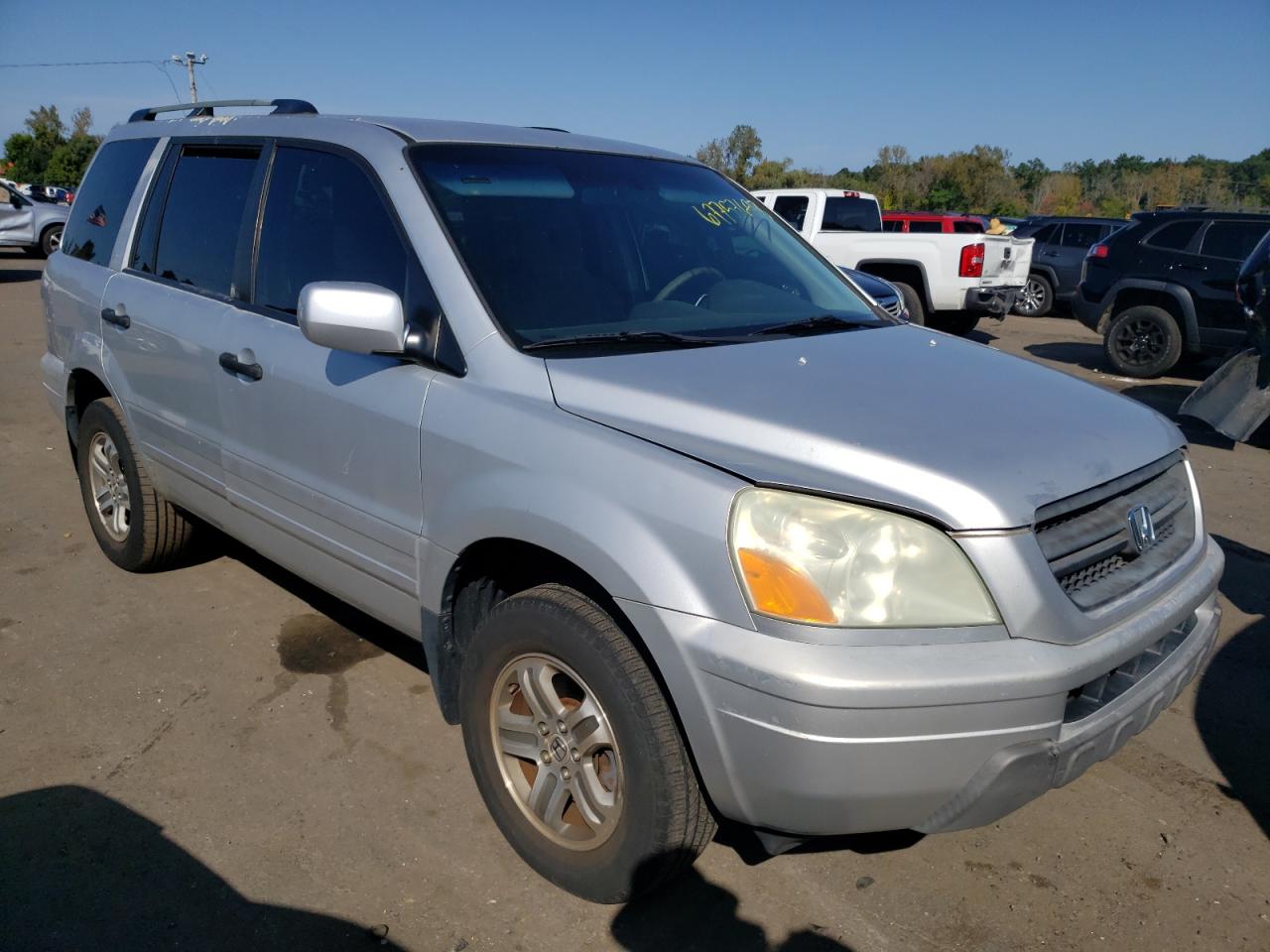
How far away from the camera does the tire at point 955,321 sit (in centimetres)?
1304

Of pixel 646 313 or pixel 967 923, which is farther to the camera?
A: pixel 646 313

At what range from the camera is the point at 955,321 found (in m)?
13.3

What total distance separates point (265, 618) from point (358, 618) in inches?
15.1

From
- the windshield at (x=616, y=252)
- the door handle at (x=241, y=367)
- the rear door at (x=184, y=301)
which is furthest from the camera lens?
the rear door at (x=184, y=301)

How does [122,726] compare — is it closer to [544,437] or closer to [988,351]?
[544,437]

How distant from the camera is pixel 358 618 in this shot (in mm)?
4281

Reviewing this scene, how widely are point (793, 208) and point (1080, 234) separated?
5.28 meters

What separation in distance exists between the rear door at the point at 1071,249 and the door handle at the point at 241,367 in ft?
→ 48.8

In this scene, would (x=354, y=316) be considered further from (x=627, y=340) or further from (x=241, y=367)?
(x=241, y=367)

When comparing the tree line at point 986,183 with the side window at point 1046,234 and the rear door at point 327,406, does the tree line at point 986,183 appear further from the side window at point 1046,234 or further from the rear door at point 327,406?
the rear door at point 327,406

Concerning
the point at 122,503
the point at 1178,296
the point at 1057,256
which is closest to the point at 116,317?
the point at 122,503

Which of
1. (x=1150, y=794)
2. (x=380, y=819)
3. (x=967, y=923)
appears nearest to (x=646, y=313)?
(x=380, y=819)

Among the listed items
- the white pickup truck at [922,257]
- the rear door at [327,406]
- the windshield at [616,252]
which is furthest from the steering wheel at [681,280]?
the white pickup truck at [922,257]

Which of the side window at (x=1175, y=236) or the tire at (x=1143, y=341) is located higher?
the side window at (x=1175, y=236)
